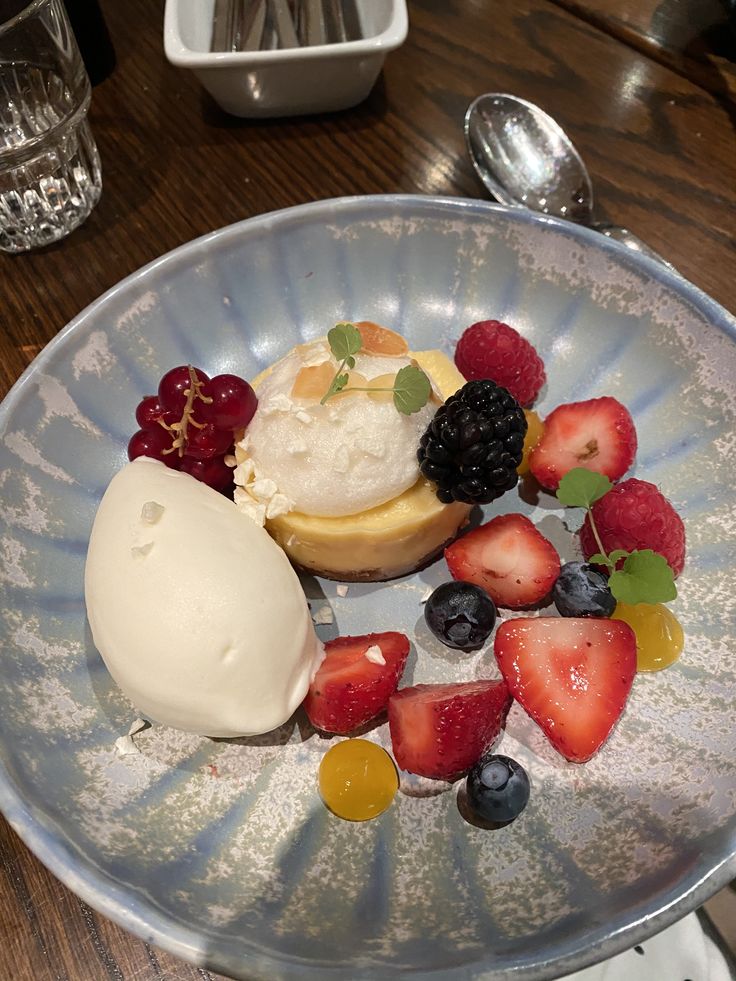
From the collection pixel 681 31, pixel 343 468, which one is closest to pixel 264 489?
pixel 343 468

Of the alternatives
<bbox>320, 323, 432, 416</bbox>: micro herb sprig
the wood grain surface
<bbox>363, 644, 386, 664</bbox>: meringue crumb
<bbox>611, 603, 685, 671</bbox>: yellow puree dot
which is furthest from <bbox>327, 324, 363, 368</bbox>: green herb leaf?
the wood grain surface

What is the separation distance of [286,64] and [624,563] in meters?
1.47

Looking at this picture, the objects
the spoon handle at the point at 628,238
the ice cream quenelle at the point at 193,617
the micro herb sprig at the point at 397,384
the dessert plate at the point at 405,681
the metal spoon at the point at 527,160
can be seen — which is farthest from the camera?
the metal spoon at the point at 527,160

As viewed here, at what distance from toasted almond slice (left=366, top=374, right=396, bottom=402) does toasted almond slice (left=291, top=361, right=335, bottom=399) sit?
0.07 metres

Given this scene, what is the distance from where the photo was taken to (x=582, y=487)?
125cm

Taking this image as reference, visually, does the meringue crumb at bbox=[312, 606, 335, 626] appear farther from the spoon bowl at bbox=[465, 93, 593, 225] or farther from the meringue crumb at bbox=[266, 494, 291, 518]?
the spoon bowl at bbox=[465, 93, 593, 225]

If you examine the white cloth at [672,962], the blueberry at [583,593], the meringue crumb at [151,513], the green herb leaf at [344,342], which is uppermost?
the green herb leaf at [344,342]

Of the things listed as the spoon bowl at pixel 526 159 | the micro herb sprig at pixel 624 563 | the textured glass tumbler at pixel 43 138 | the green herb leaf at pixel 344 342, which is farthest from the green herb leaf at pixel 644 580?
the textured glass tumbler at pixel 43 138

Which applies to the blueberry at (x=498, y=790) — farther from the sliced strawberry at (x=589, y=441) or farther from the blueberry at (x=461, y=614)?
the sliced strawberry at (x=589, y=441)

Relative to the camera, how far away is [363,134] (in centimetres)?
200

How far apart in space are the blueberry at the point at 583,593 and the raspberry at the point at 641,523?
71 mm

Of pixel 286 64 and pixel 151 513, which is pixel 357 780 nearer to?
pixel 151 513

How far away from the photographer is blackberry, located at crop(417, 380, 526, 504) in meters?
1.13

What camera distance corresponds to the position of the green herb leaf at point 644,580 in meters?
1.12
